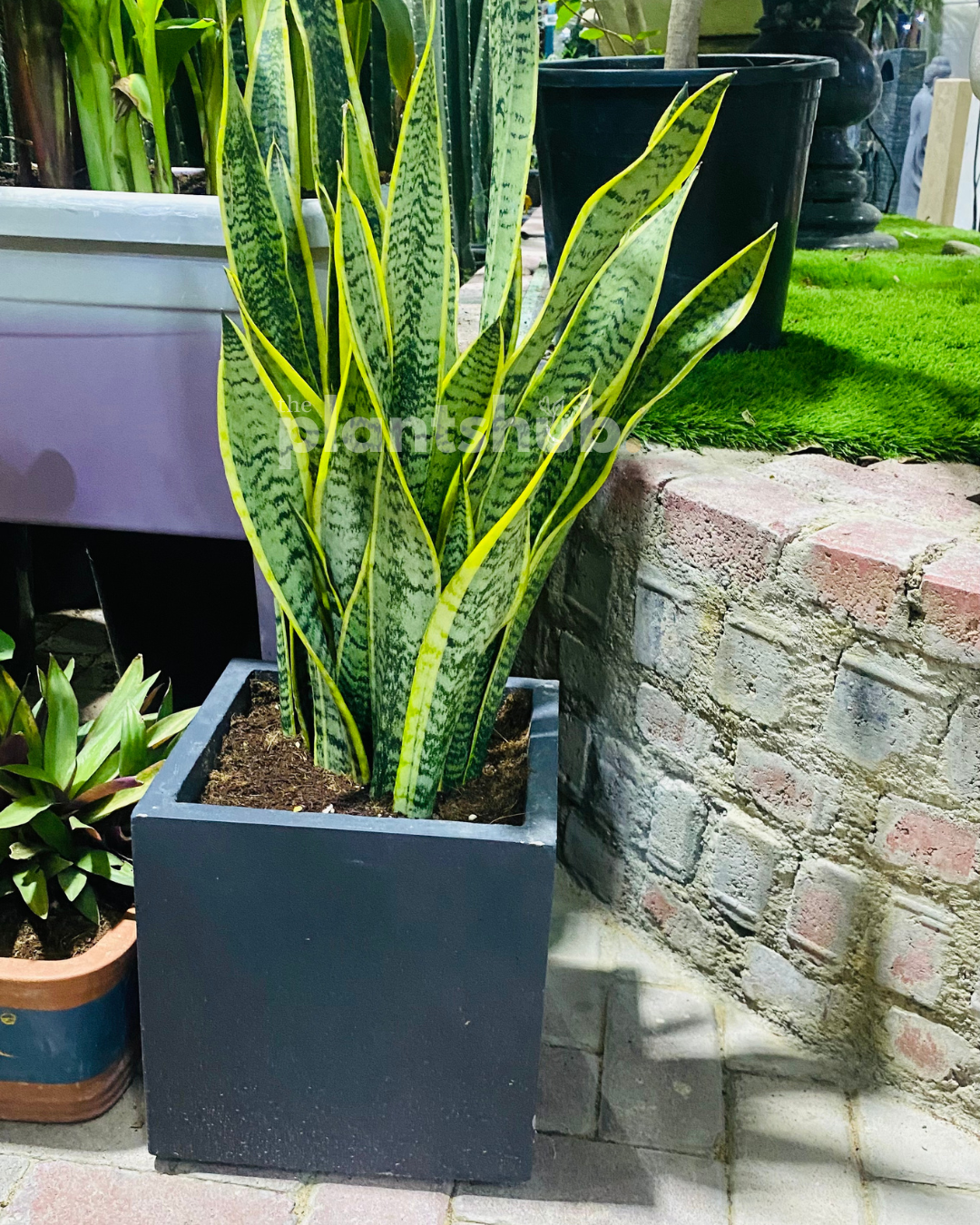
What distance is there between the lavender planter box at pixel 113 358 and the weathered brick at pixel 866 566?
2.06 ft

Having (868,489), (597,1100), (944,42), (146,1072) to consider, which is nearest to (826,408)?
(868,489)

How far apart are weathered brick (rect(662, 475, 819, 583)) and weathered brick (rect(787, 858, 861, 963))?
35 centimetres

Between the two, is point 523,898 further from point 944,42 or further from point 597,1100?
point 944,42

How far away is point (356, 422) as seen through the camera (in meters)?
0.95

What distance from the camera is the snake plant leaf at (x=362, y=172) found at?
89 centimetres

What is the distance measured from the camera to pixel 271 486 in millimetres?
1040

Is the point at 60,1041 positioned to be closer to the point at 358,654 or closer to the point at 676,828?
the point at 358,654

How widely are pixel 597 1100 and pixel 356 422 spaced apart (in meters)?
0.82

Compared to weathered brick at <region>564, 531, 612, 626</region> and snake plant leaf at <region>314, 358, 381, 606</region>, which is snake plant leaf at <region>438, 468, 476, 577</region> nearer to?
snake plant leaf at <region>314, 358, 381, 606</region>

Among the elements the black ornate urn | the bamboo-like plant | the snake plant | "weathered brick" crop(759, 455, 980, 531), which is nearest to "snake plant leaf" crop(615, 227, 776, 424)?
the bamboo-like plant

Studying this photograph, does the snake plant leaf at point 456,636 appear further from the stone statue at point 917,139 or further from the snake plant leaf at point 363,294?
the stone statue at point 917,139

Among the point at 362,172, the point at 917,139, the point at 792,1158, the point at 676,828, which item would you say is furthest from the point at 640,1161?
the point at 917,139

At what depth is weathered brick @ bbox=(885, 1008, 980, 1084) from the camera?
1.19 meters

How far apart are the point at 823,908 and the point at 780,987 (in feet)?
0.47
